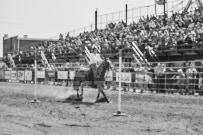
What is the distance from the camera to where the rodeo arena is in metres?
9.56

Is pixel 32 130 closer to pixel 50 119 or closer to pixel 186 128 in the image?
pixel 50 119

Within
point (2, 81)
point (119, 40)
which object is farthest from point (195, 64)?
point (2, 81)

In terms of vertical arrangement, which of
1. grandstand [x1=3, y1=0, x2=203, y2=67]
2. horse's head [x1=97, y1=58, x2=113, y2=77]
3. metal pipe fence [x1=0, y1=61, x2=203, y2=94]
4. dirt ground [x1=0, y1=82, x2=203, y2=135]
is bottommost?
dirt ground [x1=0, y1=82, x2=203, y2=135]

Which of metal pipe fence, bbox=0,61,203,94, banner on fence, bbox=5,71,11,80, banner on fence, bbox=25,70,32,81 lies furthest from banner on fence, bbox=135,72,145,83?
banner on fence, bbox=5,71,11,80

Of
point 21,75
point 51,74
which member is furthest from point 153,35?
point 21,75

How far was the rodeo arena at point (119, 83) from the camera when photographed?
31.4 ft

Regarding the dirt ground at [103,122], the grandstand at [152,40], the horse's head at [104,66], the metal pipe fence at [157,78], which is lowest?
the dirt ground at [103,122]

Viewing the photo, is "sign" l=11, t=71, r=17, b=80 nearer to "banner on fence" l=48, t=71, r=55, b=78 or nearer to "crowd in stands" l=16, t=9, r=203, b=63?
"crowd in stands" l=16, t=9, r=203, b=63

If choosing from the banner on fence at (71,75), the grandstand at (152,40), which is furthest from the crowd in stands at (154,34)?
the banner on fence at (71,75)

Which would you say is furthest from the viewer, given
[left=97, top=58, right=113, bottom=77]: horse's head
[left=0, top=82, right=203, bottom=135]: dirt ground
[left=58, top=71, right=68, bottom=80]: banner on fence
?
[left=58, top=71, right=68, bottom=80]: banner on fence

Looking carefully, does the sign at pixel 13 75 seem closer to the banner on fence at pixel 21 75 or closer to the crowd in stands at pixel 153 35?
the banner on fence at pixel 21 75

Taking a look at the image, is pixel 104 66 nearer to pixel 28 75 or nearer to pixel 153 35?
pixel 153 35

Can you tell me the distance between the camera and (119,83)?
39.2 feet

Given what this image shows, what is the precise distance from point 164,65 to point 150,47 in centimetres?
460
